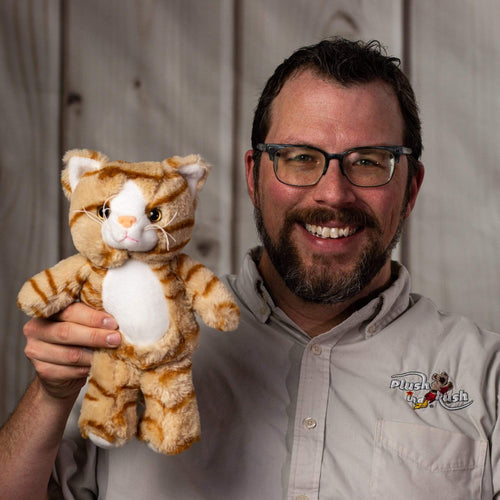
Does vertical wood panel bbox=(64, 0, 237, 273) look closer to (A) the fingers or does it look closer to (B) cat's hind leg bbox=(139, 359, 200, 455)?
(A) the fingers

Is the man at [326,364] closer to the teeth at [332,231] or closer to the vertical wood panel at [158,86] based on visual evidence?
the teeth at [332,231]

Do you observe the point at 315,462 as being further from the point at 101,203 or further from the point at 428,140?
the point at 428,140

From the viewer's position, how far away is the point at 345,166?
1.38 meters

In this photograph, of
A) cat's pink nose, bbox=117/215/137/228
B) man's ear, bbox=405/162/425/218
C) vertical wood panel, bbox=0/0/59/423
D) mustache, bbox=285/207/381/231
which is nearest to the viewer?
cat's pink nose, bbox=117/215/137/228

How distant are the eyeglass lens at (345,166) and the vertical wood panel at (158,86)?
0.46 meters

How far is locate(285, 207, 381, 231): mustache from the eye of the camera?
1.36 meters

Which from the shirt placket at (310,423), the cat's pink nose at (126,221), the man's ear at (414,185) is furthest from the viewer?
the man's ear at (414,185)

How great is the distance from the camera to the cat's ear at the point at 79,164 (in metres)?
0.99

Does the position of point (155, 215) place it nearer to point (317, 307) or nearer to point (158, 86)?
point (317, 307)

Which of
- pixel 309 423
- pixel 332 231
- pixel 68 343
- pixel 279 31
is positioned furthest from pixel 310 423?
pixel 279 31

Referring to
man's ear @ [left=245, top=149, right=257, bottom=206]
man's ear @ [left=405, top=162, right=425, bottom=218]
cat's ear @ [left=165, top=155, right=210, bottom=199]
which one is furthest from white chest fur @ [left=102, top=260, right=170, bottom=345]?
man's ear @ [left=405, top=162, right=425, bottom=218]

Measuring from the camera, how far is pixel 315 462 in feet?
4.15

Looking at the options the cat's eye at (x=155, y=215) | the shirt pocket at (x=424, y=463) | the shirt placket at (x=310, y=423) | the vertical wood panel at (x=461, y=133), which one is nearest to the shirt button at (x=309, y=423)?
the shirt placket at (x=310, y=423)

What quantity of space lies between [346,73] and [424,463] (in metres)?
0.80
